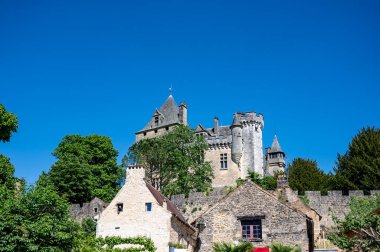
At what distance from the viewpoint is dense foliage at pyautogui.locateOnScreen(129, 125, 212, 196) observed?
4958 centimetres

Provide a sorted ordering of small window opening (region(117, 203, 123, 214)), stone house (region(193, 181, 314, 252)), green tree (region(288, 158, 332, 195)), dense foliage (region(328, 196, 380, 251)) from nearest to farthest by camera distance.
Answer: dense foliage (region(328, 196, 380, 251))
stone house (region(193, 181, 314, 252))
small window opening (region(117, 203, 123, 214))
green tree (region(288, 158, 332, 195))

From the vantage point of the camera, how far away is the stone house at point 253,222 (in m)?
27.9

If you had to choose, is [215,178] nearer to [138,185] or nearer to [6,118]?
[138,185]

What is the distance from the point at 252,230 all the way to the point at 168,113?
3924 centimetres

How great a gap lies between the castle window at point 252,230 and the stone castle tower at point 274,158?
4288 centimetres

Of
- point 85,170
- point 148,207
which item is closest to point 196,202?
point 148,207

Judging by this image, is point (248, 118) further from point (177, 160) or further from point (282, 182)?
point (282, 182)

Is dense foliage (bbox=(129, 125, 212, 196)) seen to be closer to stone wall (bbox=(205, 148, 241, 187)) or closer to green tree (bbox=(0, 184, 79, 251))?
stone wall (bbox=(205, 148, 241, 187))

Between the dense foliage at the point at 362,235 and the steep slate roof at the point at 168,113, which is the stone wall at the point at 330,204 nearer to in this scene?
the dense foliage at the point at 362,235

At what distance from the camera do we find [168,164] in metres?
52.1

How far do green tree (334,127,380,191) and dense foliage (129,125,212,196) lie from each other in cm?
1300

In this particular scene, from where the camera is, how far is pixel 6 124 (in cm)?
2939

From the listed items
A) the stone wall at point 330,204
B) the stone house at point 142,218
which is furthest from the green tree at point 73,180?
the stone wall at point 330,204

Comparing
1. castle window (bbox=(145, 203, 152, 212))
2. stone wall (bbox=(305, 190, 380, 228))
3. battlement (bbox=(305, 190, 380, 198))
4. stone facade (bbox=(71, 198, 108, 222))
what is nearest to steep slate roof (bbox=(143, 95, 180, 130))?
stone facade (bbox=(71, 198, 108, 222))
